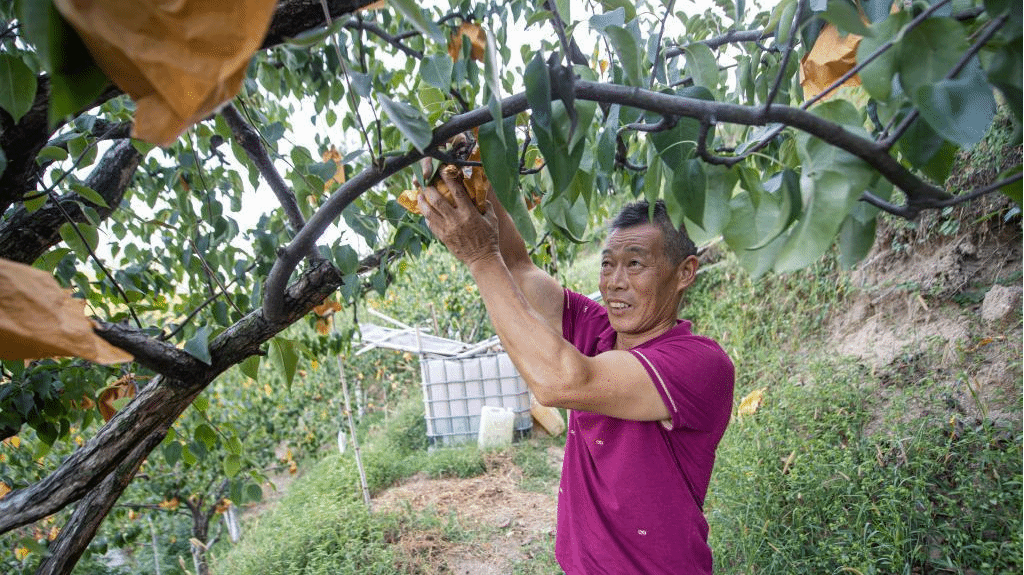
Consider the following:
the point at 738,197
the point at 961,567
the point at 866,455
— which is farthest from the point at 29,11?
the point at 866,455

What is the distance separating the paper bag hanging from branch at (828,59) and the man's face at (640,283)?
2.12 feet

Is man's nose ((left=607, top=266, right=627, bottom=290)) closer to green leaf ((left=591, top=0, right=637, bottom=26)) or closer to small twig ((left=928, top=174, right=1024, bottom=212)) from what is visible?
green leaf ((left=591, top=0, right=637, bottom=26))

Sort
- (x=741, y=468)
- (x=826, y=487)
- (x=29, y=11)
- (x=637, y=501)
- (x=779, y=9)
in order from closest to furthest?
(x=29, y=11)
(x=779, y=9)
(x=637, y=501)
(x=826, y=487)
(x=741, y=468)

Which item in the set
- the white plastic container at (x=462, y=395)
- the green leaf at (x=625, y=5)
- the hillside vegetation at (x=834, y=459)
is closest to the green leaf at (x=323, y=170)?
the green leaf at (x=625, y=5)

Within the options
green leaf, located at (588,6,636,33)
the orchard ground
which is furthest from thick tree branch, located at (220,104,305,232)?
the orchard ground

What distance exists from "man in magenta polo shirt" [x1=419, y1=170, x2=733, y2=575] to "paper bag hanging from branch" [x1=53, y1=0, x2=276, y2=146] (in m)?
0.70

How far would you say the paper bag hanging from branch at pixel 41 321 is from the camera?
1.42 ft

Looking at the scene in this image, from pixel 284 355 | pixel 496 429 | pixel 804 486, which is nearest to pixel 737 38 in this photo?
pixel 284 355

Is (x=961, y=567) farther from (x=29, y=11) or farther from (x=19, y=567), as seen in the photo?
(x=19, y=567)

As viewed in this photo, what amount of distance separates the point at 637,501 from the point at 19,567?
1893mm

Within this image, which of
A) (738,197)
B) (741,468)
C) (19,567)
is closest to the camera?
(738,197)

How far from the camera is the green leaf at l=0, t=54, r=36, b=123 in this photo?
59cm

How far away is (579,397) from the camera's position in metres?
1.20

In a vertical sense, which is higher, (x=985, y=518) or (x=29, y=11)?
(x=29, y=11)
